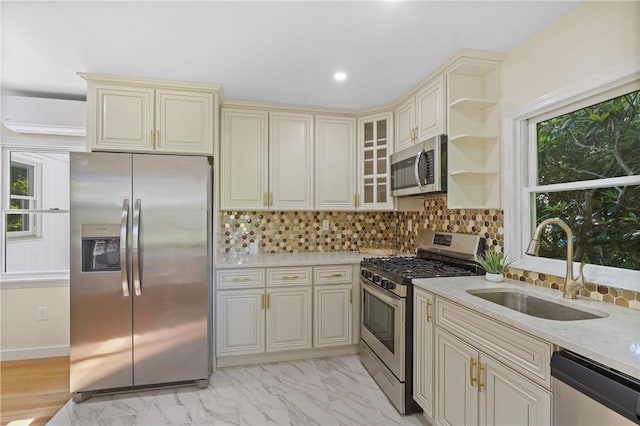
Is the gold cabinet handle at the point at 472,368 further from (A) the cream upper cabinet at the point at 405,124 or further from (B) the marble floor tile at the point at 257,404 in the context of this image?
(A) the cream upper cabinet at the point at 405,124

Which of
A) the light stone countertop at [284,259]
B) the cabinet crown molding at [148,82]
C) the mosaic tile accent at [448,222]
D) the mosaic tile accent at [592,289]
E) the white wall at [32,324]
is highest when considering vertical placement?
the cabinet crown molding at [148,82]

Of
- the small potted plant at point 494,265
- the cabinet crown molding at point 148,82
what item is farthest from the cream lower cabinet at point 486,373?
the cabinet crown molding at point 148,82

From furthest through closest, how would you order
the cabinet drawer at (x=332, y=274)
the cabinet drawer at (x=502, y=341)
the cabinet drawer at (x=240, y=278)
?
the cabinet drawer at (x=332, y=274) < the cabinet drawer at (x=240, y=278) < the cabinet drawer at (x=502, y=341)

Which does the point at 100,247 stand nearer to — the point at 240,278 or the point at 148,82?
the point at 240,278

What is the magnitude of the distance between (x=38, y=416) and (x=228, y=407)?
1.24 meters

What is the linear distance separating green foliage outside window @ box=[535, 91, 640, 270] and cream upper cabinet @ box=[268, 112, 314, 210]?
1.95m

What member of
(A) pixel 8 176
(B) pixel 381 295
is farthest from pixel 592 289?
(A) pixel 8 176

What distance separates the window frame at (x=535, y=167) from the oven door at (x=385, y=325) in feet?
2.74

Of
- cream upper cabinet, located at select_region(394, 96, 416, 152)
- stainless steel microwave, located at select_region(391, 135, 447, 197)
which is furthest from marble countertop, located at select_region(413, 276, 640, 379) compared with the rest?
cream upper cabinet, located at select_region(394, 96, 416, 152)

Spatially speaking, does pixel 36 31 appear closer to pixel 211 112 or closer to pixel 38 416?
pixel 211 112

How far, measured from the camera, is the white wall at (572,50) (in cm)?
154

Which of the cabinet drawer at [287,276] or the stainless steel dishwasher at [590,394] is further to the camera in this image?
the cabinet drawer at [287,276]

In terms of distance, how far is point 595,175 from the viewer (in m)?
1.78

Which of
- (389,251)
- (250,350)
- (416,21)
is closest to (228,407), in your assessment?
(250,350)
